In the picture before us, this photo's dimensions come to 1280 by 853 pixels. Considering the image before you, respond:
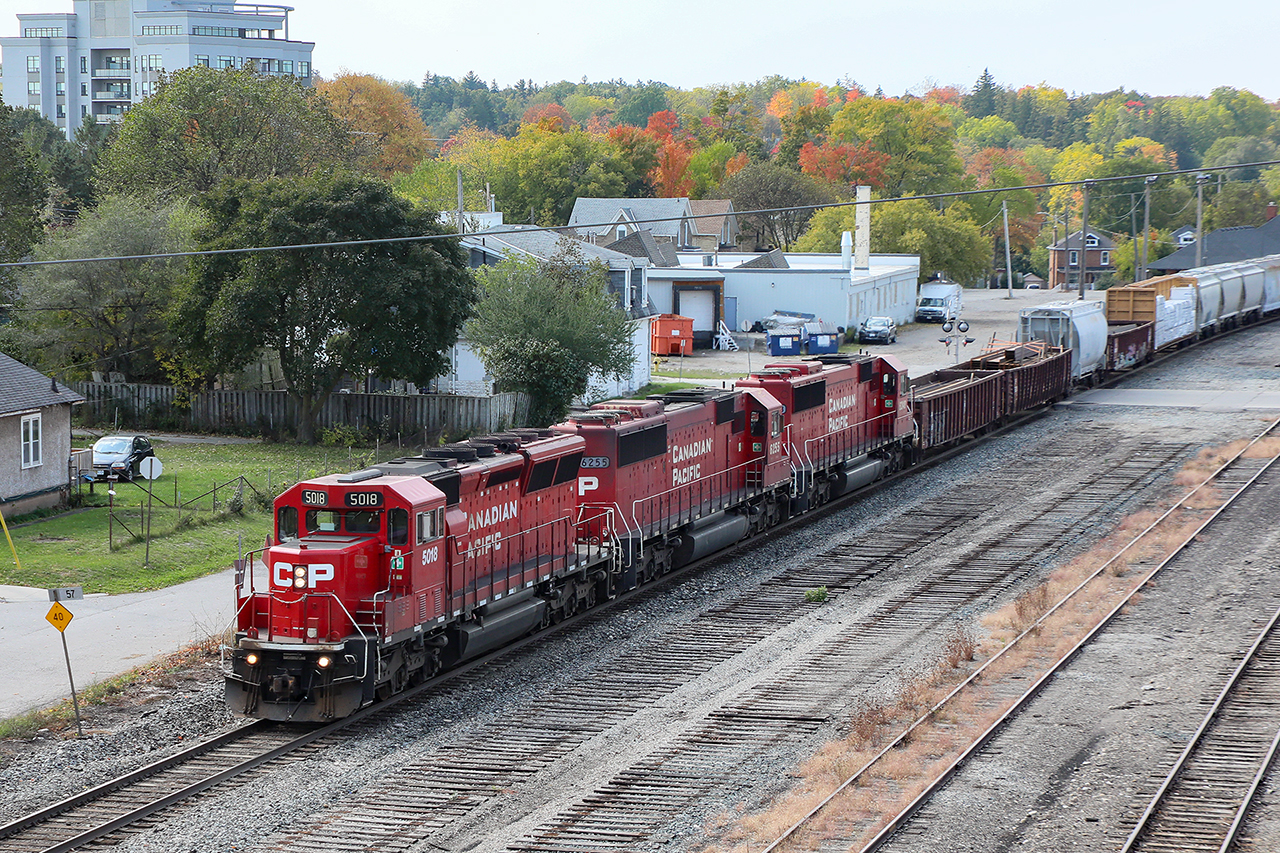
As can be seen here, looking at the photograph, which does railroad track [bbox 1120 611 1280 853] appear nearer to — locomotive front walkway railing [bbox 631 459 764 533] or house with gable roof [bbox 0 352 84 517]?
locomotive front walkway railing [bbox 631 459 764 533]

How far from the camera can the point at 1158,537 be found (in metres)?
28.0

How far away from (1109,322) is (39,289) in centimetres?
4341

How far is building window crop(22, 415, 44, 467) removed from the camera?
31.8 meters

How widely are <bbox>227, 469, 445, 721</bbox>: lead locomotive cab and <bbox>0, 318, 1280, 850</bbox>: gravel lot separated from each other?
837 millimetres

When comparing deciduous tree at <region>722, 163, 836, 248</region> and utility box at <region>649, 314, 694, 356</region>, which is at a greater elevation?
deciduous tree at <region>722, 163, 836, 248</region>

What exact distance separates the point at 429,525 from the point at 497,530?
2503mm

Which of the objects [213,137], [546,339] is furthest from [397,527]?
[213,137]

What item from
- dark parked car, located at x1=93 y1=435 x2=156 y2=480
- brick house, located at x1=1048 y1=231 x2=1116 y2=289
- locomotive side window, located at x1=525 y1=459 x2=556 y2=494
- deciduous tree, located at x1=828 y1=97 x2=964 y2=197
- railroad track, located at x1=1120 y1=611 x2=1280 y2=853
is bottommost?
railroad track, located at x1=1120 y1=611 x2=1280 y2=853

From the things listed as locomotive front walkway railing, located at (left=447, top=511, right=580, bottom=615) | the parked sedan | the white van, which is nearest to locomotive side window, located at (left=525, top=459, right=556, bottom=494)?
locomotive front walkway railing, located at (left=447, top=511, right=580, bottom=615)

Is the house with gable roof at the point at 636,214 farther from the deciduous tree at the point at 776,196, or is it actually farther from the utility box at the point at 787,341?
the utility box at the point at 787,341

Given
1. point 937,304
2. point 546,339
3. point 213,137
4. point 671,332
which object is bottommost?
point 546,339

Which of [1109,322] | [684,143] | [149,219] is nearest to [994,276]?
[684,143]

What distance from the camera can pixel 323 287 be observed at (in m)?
40.5

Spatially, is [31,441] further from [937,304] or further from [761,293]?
[937,304]
